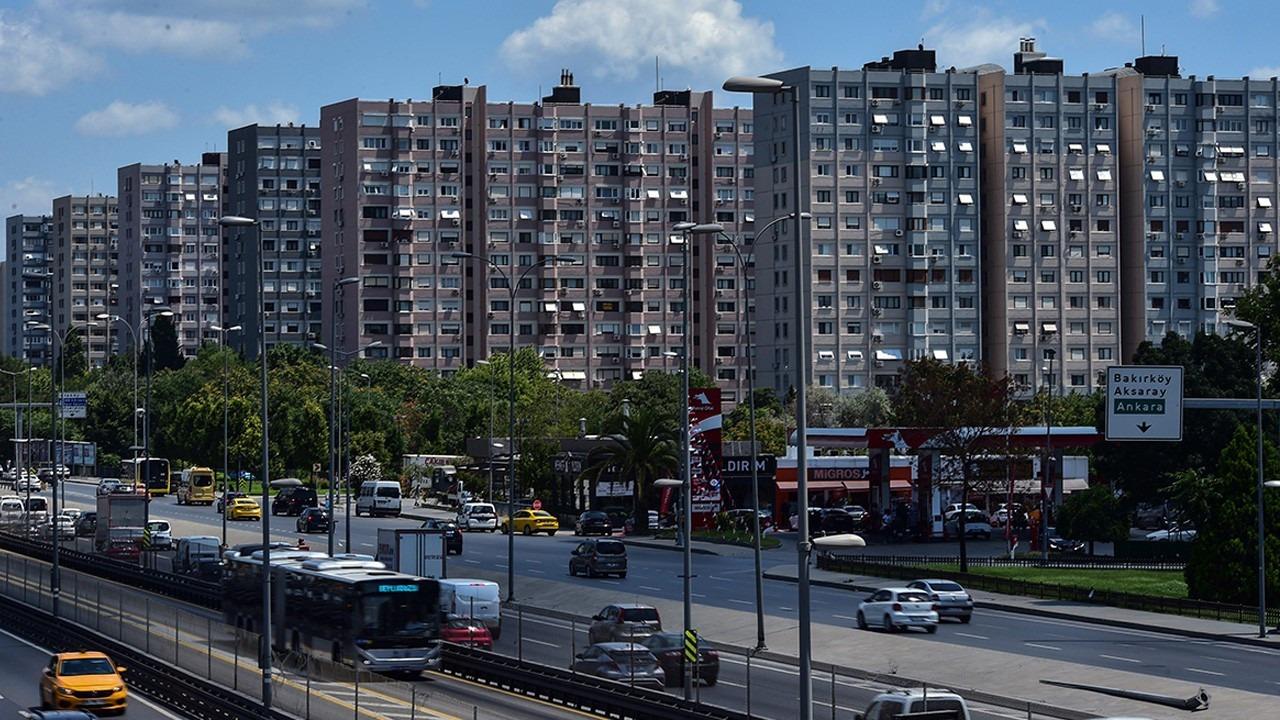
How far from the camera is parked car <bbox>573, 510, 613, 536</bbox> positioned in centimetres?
9912

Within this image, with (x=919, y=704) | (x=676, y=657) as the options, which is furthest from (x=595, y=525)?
(x=919, y=704)

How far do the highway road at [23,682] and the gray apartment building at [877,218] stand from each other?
102699 mm

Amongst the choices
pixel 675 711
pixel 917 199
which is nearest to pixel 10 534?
pixel 675 711

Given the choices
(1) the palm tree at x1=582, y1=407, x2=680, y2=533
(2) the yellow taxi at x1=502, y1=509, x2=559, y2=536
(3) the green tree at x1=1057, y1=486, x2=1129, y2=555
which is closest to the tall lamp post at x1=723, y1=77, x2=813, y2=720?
(3) the green tree at x1=1057, y1=486, x2=1129, y2=555

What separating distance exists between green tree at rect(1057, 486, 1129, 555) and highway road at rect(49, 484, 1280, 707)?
14.5m

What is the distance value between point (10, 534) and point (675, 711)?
6372 centimetres

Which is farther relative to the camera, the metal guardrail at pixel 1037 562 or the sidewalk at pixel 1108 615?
the metal guardrail at pixel 1037 562

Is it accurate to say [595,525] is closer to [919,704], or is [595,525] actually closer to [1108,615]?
[1108,615]

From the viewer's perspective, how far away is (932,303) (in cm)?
15500

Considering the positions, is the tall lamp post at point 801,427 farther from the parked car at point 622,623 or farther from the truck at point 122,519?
the truck at point 122,519

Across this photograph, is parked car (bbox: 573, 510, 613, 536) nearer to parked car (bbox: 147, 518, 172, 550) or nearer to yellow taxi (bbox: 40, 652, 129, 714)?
parked car (bbox: 147, 518, 172, 550)

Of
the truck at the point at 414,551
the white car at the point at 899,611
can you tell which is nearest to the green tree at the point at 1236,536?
the white car at the point at 899,611

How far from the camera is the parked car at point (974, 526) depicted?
9788cm

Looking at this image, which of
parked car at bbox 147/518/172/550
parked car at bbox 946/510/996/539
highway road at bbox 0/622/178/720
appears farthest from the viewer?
parked car at bbox 946/510/996/539
